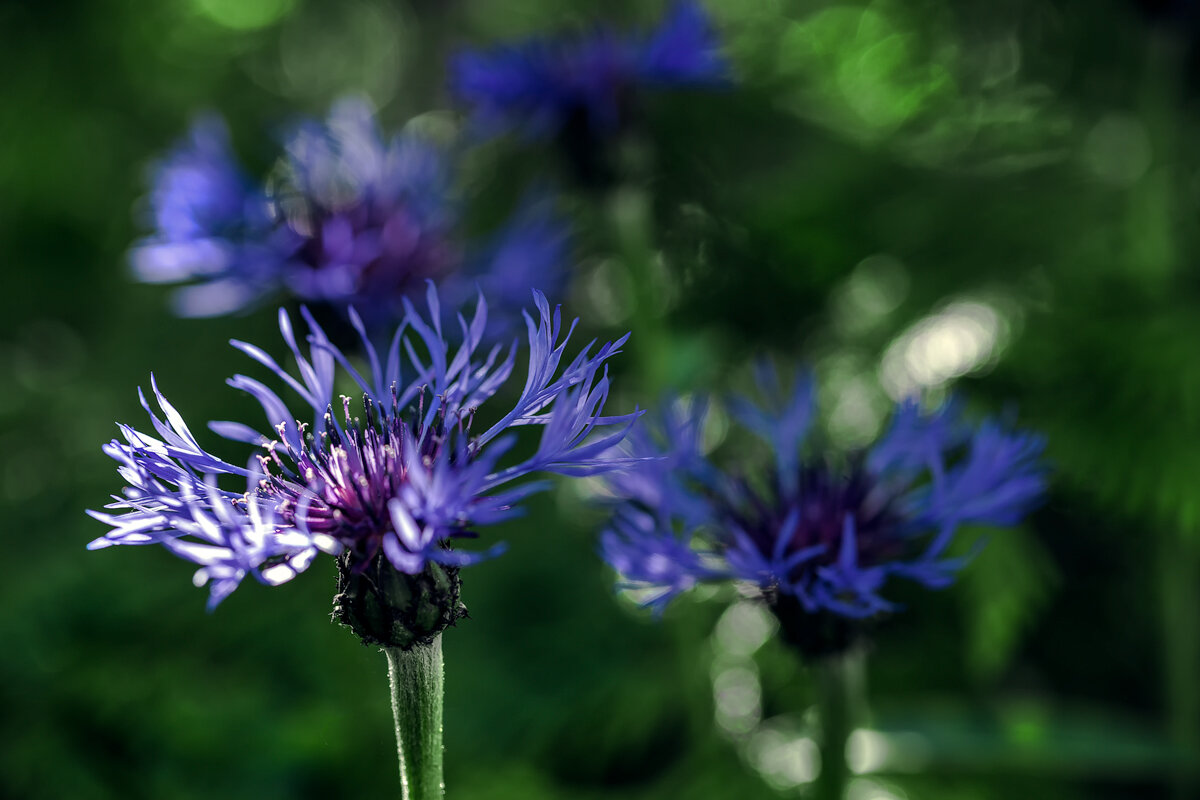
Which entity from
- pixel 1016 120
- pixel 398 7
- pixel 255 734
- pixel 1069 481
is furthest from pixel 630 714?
pixel 398 7

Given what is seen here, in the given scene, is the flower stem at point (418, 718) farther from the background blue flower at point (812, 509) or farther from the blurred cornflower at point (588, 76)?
the blurred cornflower at point (588, 76)

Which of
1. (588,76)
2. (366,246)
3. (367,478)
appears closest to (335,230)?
(366,246)

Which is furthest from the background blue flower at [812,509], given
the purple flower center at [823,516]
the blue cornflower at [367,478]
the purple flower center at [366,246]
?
the purple flower center at [366,246]

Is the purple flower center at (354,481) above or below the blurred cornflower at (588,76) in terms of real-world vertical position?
below

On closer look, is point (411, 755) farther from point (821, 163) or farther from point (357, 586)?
point (821, 163)

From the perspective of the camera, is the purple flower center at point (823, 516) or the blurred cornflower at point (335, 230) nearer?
the purple flower center at point (823, 516)

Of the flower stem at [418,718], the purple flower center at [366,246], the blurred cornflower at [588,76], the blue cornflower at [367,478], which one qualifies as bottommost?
the flower stem at [418,718]
